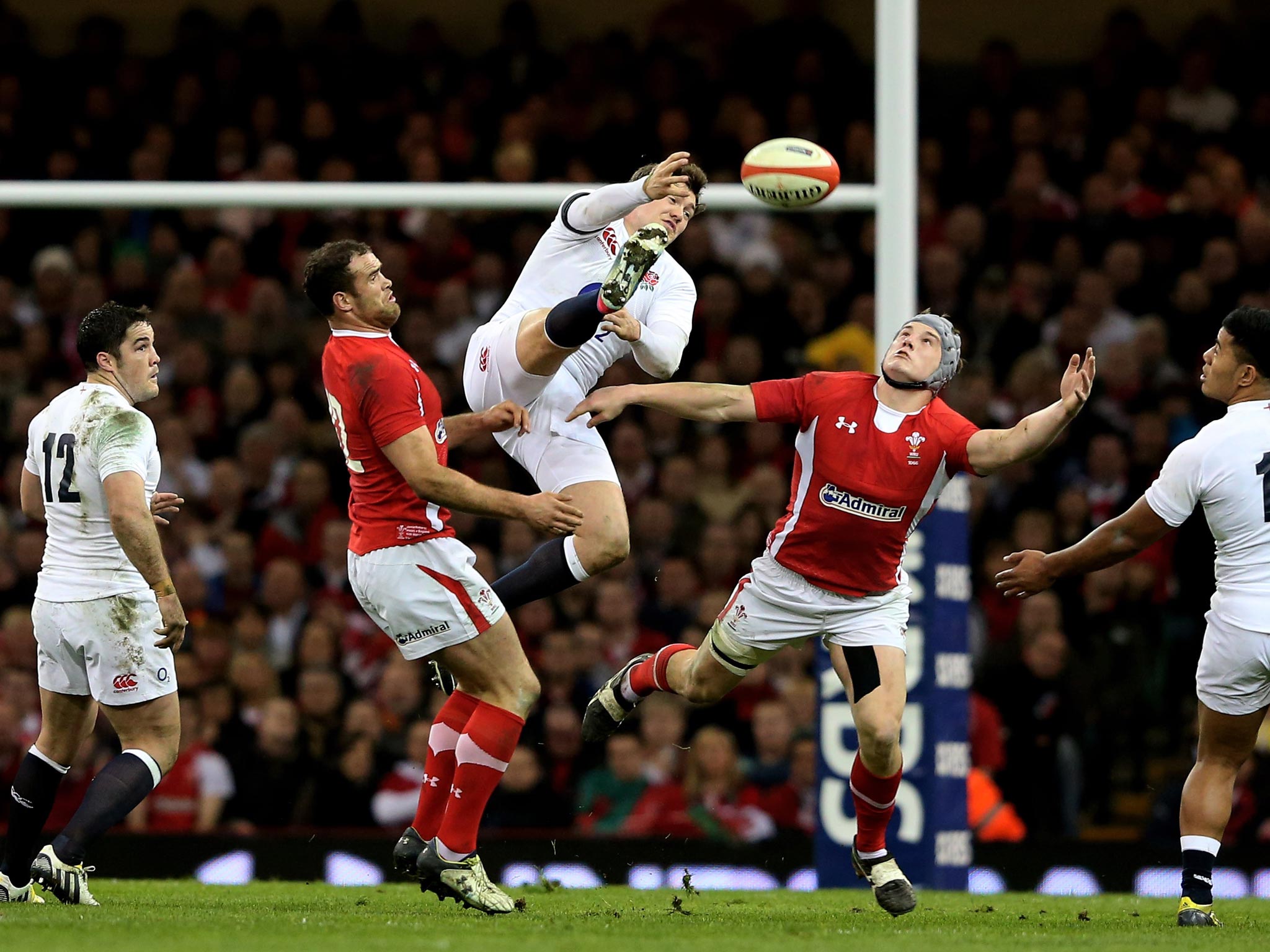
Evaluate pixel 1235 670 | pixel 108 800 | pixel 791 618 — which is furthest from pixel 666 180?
pixel 108 800

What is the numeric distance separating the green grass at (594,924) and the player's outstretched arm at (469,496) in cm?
140

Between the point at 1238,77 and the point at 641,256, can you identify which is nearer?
the point at 641,256

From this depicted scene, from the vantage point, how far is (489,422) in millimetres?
6965

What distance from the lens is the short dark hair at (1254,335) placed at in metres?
6.66

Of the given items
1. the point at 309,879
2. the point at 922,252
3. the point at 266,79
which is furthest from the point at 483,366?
the point at 266,79

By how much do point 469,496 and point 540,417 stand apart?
1273 millimetres

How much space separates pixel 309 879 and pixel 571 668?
6.60 ft

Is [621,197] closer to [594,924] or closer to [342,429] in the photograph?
[342,429]

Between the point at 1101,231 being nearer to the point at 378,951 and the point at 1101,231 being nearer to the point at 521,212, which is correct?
the point at 521,212

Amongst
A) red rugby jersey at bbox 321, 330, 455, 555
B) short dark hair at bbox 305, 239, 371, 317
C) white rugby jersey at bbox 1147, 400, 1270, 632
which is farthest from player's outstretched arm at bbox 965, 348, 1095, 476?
short dark hair at bbox 305, 239, 371, 317

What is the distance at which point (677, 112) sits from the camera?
12.9 metres

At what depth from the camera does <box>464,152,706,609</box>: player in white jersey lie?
23.4ft

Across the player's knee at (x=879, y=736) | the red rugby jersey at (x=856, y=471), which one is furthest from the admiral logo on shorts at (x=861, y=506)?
the player's knee at (x=879, y=736)

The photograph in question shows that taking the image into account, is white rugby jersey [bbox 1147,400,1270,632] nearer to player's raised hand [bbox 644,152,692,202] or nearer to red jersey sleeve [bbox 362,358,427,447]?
player's raised hand [bbox 644,152,692,202]
